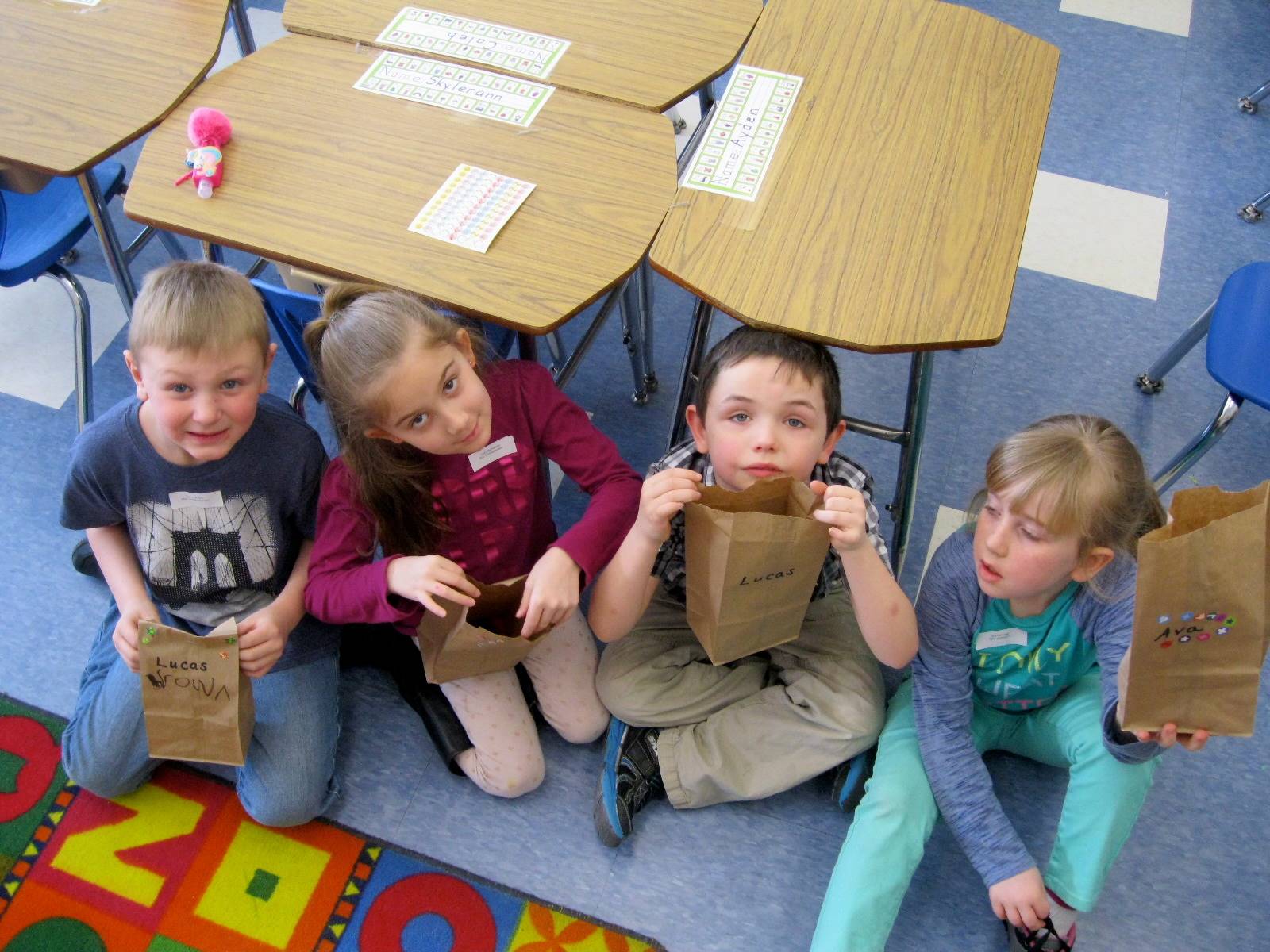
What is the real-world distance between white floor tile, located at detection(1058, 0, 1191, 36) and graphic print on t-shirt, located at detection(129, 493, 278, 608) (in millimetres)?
2818

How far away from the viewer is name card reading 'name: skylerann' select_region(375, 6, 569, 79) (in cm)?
161

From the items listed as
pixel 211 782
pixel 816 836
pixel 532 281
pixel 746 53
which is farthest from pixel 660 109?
pixel 211 782

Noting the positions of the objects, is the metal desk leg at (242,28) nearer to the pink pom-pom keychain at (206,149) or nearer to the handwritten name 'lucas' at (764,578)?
the pink pom-pom keychain at (206,149)

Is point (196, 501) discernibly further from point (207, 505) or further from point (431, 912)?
point (431, 912)

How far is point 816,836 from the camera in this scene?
5.15 feet

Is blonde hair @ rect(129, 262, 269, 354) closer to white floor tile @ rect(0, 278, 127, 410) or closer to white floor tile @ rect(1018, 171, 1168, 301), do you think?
white floor tile @ rect(0, 278, 127, 410)

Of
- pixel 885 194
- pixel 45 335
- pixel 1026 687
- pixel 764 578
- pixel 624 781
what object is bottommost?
pixel 624 781

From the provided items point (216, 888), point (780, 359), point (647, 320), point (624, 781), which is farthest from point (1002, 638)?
point (216, 888)

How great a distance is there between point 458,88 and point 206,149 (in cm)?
40

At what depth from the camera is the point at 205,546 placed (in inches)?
57.6

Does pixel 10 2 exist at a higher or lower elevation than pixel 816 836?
higher

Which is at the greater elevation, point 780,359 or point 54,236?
point 780,359

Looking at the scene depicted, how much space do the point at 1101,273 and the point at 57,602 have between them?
2377mm

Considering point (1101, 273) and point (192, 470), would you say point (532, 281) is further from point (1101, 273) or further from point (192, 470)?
point (1101, 273)
